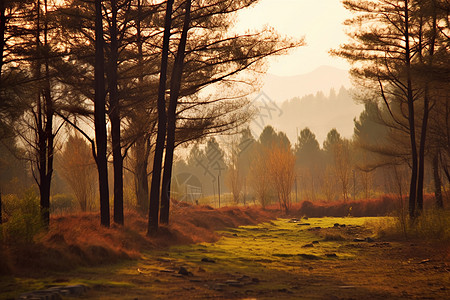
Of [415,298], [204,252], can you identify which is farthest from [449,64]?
[204,252]

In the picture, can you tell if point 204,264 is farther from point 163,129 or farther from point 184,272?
point 163,129

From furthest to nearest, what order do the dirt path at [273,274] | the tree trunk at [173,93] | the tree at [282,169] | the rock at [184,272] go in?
the tree at [282,169] < the tree trunk at [173,93] < the rock at [184,272] < the dirt path at [273,274]

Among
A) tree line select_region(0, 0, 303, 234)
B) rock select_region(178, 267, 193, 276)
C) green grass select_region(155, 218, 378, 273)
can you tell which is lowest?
green grass select_region(155, 218, 378, 273)

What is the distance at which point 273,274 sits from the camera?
8805 mm

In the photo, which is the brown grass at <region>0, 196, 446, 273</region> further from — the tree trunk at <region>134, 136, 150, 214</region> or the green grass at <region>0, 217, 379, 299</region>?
the tree trunk at <region>134, 136, 150, 214</region>

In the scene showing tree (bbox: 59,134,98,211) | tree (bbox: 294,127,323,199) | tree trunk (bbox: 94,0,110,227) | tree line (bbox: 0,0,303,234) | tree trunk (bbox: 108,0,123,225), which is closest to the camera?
tree line (bbox: 0,0,303,234)

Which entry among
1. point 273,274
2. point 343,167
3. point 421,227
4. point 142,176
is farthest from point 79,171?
point 343,167

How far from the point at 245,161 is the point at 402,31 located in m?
50.8

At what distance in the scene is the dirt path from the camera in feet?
21.7

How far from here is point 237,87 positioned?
16734mm

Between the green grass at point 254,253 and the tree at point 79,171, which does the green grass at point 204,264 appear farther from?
the tree at point 79,171

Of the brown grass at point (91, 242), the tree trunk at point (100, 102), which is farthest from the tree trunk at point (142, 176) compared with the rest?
the tree trunk at point (100, 102)

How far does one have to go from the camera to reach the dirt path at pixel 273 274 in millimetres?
6621

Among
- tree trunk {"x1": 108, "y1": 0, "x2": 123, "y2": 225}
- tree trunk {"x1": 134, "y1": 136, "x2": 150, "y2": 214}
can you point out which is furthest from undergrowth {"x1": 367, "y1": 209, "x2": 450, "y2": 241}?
tree trunk {"x1": 134, "y1": 136, "x2": 150, "y2": 214}
